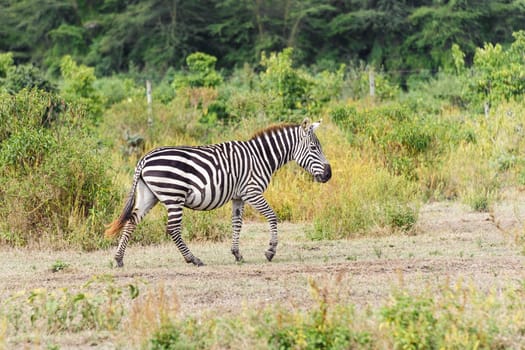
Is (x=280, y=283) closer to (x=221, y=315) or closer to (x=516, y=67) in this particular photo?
(x=221, y=315)

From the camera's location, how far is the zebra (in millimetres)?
12070

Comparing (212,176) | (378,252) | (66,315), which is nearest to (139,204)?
(212,176)

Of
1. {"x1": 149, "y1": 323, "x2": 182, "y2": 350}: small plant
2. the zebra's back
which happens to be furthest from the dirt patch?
{"x1": 149, "y1": 323, "x2": 182, "y2": 350}: small plant

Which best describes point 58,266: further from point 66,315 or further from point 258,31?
point 258,31

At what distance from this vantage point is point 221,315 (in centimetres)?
877

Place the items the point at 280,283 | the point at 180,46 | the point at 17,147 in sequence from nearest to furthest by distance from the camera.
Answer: the point at 280,283, the point at 17,147, the point at 180,46

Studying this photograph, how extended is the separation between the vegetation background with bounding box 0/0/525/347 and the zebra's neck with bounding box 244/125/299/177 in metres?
1.91

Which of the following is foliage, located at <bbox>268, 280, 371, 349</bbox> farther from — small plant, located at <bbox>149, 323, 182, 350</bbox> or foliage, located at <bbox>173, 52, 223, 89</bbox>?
foliage, located at <bbox>173, 52, 223, 89</bbox>

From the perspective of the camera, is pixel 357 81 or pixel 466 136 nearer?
pixel 466 136

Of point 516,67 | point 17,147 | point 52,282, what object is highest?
point 516,67

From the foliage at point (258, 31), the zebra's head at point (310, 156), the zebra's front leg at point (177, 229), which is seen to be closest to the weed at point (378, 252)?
the zebra's head at point (310, 156)

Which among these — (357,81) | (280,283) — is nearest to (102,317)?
(280,283)

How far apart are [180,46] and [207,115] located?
59.7ft

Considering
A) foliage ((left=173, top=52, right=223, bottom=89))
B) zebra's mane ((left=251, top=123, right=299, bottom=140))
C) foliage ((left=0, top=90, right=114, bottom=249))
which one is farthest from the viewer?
foliage ((left=173, top=52, right=223, bottom=89))
